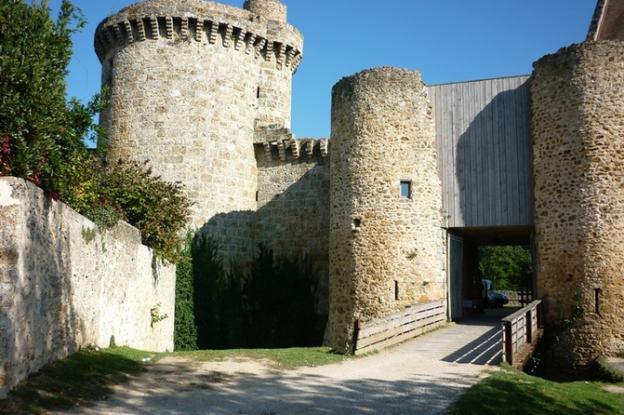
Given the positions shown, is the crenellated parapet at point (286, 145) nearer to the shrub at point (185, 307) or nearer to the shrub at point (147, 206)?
the shrub at point (185, 307)

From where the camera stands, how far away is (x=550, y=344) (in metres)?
15.7

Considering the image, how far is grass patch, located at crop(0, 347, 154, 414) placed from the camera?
24.7 feet

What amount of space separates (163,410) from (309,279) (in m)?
13.8

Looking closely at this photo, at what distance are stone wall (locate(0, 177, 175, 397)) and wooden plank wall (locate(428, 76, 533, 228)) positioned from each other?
28.1 feet

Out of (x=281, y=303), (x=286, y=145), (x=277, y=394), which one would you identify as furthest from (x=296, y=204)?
(x=277, y=394)

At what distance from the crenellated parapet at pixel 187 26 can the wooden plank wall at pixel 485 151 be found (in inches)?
282

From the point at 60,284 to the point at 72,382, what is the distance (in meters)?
1.73

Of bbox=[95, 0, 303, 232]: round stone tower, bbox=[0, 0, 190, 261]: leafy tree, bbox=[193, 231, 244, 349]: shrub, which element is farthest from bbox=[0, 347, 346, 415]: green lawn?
bbox=[95, 0, 303, 232]: round stone tower

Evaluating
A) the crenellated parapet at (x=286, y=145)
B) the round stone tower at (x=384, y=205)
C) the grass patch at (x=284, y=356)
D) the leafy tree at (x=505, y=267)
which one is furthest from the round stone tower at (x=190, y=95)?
the leafy tree at (x=505, y=267)

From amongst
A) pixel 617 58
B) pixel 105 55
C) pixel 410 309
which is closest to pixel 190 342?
pixel 410 309

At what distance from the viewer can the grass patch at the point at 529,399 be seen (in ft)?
27.5

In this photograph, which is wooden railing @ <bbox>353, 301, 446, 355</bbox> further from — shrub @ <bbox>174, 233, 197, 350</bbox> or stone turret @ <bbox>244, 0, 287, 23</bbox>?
stone turret @ <bbox>244, 0, 287, 23</bbox>

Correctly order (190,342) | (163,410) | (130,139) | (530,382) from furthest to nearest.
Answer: (130,139) → (190,342) → (530,382) → (163,410)

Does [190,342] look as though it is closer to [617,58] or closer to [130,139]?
[130,139]
